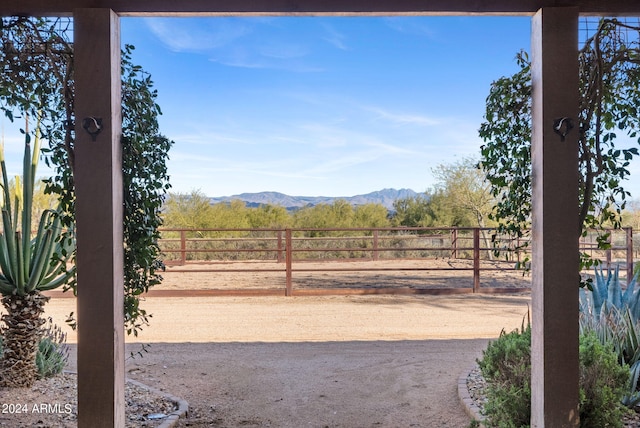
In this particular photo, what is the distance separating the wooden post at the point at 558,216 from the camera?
6.24 ft

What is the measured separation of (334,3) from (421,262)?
12.0m

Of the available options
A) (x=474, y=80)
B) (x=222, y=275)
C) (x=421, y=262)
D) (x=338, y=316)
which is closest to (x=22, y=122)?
(x=338, y=316)

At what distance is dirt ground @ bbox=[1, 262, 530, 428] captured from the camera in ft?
10.1

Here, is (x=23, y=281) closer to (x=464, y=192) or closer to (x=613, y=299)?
(x=613, y=299)

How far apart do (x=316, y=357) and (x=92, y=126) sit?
3.16 meters

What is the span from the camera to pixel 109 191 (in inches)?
74.5

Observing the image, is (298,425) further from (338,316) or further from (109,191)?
(338,316)

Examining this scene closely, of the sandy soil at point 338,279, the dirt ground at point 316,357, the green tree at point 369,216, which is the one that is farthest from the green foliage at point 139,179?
the green tree at point 369,216

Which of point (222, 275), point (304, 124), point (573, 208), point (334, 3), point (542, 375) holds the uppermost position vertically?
point (304, 124)

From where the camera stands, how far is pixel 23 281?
301 centimetres

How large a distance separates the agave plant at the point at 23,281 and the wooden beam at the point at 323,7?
1382 mm

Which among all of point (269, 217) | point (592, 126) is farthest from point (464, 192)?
point (592, 126)

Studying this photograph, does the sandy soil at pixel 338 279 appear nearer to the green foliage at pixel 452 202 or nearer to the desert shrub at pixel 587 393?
the green foliage at pixel 452 202

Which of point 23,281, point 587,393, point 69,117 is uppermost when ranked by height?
point 69,117
